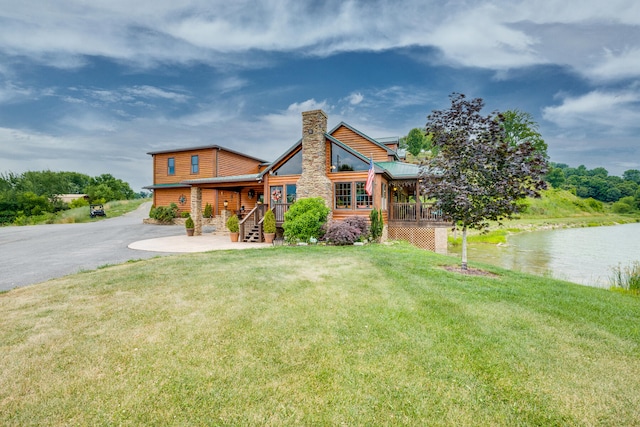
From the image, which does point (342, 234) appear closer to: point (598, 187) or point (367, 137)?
point (367, 137)

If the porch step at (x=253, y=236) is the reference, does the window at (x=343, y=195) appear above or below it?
above

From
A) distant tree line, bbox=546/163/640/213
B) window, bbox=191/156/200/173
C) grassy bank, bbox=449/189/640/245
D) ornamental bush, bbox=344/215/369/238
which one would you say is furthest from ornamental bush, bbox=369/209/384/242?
distant tree line, bbox=546/163/640/213

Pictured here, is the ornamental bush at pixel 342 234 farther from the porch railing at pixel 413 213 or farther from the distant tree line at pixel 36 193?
the distant tree line at pixel 36 193

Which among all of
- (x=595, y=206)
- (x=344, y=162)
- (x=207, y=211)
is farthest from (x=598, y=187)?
(x=207, y=211)

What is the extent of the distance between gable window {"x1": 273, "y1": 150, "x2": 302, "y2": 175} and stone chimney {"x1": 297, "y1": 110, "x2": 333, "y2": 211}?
0.78 meters

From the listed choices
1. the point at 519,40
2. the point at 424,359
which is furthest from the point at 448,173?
the point at 519,40

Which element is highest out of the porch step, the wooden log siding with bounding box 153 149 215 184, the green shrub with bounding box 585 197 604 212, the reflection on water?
the wooden log siding with bounding box 153 149 215 184

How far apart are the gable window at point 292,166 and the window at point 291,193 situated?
0.70m

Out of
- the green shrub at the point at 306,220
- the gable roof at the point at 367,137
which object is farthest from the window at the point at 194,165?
the green shrub at the point at 306,220

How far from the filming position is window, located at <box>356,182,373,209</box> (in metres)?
14.3

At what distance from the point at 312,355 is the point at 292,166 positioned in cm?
1276

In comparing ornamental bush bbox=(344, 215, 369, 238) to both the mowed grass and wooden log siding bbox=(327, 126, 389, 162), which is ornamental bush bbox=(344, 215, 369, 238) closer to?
wooden log siding bbox=(327, 126, 389, 162)

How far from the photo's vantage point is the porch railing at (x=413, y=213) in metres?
15.7

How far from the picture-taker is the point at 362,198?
47.3 ft
